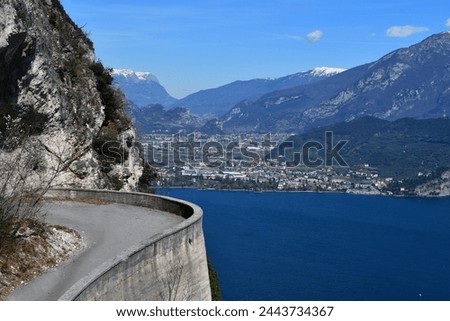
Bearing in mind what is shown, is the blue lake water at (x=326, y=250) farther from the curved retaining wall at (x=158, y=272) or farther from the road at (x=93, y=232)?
the curved retaining wall at (x=158, y=272)

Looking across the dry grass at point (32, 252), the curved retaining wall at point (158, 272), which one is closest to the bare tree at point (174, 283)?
the curved retaining wall at point (158, 272)

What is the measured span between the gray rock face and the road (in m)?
2.03

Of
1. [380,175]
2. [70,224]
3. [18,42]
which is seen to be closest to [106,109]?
[18,42]

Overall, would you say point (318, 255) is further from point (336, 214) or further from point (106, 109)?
point (106, 109)

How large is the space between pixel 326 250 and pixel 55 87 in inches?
2035

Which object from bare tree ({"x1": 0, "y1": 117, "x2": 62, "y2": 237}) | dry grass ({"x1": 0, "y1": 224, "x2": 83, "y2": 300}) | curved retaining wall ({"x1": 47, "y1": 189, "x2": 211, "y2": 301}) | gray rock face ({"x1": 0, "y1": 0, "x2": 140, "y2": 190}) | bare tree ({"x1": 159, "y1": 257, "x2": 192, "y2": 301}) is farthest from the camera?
gray rock face ({"x1": 0, "y1": 0, "x2": 140, "y2": 190})

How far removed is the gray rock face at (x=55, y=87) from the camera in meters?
16.2

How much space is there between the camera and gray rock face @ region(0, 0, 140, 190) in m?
16.2

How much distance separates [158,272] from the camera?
388 inches

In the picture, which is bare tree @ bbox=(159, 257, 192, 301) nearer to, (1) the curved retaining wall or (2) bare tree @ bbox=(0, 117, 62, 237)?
(1) the curved retaining wall

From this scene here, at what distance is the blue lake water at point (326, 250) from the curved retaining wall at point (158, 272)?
117ft

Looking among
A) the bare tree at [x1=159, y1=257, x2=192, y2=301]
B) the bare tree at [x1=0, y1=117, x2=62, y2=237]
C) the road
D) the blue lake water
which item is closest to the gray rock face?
the bare tree at [x1=0, y1=117, x2=62, y2=237]

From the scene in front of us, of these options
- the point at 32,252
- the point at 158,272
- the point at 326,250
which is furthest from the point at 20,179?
the point at 326,250

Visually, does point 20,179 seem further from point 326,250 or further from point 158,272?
point 326,250
